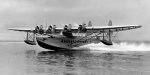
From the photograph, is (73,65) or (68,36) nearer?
(73,65)

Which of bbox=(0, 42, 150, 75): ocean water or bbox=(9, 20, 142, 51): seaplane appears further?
bbox=(9, 20, 142, 51): seaplane

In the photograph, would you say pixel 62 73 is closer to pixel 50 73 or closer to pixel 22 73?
pixel 50 73

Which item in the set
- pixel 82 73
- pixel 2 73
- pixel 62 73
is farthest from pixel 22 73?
pixel 82 73

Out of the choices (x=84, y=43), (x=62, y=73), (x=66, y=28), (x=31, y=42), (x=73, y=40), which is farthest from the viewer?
(x=31, y=42)

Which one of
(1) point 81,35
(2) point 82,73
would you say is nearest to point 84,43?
(1) point 81,35

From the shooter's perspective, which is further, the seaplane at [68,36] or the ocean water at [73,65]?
the seaplane at [68,36]

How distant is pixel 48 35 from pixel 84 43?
9.85m

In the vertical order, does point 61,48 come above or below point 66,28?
below

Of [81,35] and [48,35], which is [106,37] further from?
[48,35]

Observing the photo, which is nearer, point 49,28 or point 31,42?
point 49,28

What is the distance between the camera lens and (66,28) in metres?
44.3

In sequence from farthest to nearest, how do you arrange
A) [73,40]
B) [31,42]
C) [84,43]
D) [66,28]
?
[31,42]
[84,43]
[73,40]
[66,28]

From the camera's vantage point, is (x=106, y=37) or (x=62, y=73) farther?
(x=106, y=37)

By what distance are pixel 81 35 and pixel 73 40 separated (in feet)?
11.7
